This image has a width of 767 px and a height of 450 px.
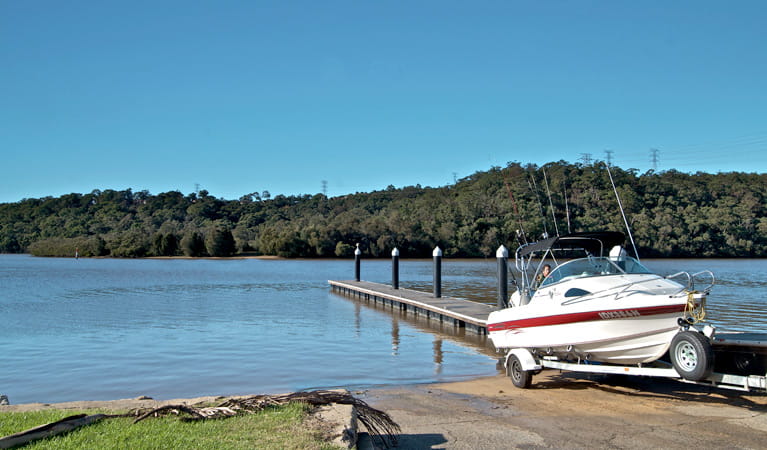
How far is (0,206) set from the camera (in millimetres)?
131375

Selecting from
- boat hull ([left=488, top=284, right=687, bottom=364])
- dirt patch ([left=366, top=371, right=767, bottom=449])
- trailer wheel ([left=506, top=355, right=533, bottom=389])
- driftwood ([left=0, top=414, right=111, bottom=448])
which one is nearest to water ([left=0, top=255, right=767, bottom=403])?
trailer wheel ([left=506, top=355, right=533, bottom=389])

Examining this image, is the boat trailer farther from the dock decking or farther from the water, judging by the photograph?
the dock decking

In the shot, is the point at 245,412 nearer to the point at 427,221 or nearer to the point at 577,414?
the point at 577,414

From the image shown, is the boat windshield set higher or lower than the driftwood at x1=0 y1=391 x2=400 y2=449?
higher

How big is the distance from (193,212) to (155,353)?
109632mm

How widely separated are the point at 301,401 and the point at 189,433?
1281 mm

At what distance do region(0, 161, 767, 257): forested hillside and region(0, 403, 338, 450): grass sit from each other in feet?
62.8

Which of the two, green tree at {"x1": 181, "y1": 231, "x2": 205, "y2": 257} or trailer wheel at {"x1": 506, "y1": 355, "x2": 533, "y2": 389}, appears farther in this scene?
green tree at {"x1": 181, "y1": 231, "x2": 205, "y2": 257}

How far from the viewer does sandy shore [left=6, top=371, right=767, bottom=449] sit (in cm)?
594

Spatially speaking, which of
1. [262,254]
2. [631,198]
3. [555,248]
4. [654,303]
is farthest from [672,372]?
[262,254]

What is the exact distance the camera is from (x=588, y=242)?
9.41 meters

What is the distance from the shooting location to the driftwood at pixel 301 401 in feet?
18.0

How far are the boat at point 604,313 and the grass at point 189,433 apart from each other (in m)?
3.94

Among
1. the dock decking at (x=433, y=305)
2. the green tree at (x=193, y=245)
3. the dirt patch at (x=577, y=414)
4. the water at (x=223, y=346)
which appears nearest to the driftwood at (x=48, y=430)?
the dirt patch at (x=577, y=414)
